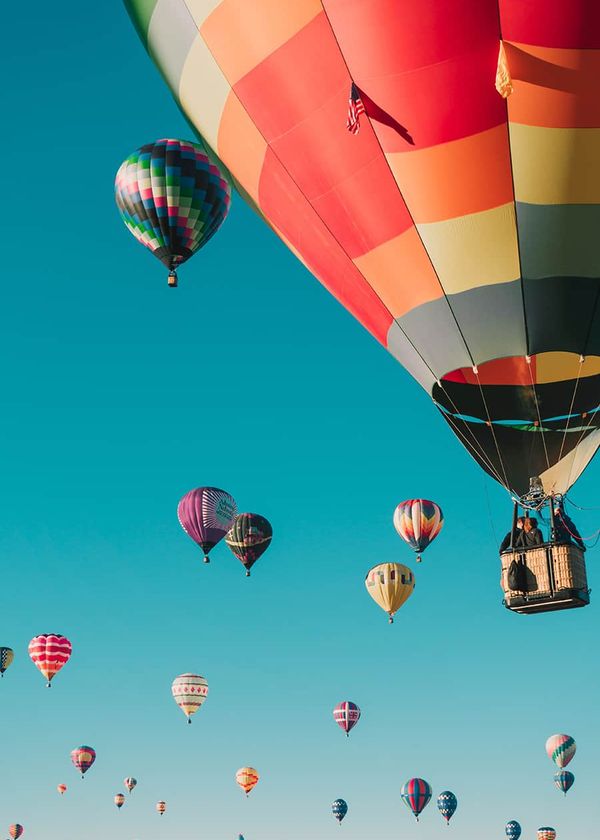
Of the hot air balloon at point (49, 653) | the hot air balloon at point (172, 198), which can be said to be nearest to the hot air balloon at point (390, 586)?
the hot air balloon at point (49, 653)

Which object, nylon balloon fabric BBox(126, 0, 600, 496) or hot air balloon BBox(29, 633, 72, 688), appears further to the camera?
hot air balloon BBox(29, 633, 72, 688)

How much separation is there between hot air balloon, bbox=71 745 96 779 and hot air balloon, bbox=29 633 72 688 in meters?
6.56

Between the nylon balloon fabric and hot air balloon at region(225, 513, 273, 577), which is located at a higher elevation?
hot air balloon at region(225, 513, 273, 577)

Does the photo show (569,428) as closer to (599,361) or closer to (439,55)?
(599,361)

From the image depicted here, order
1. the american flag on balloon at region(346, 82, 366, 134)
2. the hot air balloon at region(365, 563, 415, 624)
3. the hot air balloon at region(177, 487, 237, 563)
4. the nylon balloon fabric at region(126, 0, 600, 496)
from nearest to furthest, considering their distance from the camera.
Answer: the nylon balloon fabric at region(126, 0, 600, 496) → the american flag on balloon at region(346, 82, 366, 134) → the hot air balloon at region(177, 487, 237, 563) → the hot air balloon at region(365, 563, 415, 624)

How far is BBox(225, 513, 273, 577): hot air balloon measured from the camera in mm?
27609

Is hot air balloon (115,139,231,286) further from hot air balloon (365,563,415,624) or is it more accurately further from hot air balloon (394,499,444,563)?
hot air balloon (365,563,415,624)

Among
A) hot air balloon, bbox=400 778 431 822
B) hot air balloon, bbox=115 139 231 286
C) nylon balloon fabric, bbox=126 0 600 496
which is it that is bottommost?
nylon balloon fabric, bbox=126 0 600 496

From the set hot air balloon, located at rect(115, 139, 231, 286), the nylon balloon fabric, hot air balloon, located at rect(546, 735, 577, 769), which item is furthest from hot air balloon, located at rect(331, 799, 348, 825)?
the nylon balloon fabric

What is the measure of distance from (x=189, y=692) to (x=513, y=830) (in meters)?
18.6

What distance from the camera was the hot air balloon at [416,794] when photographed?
3766 centimetres

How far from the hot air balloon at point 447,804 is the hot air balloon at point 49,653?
49.4ft

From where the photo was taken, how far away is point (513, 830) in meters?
45.9

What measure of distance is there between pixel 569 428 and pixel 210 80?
16.1ft
